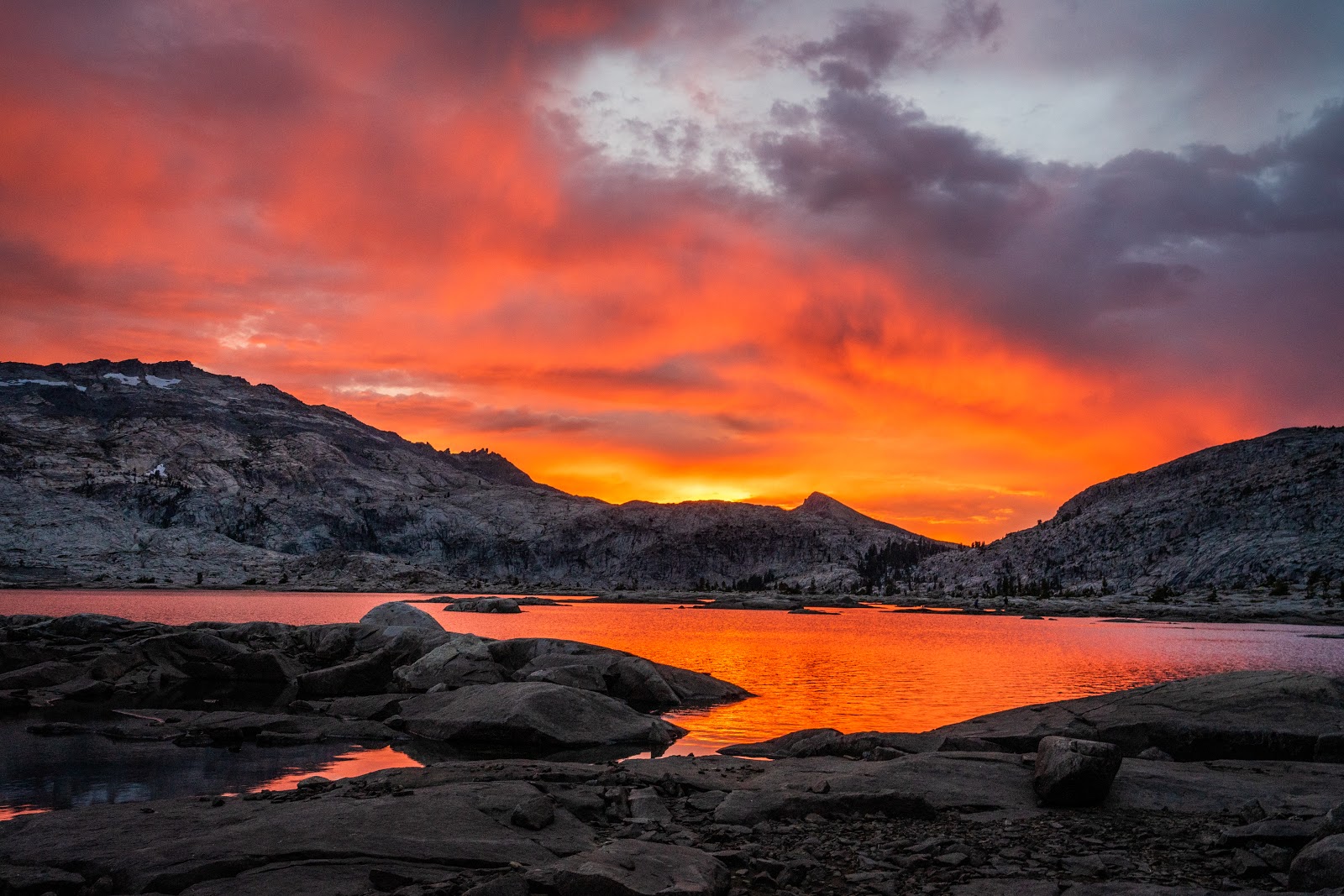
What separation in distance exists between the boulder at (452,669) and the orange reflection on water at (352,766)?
978 cm

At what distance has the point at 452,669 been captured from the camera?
120 ft

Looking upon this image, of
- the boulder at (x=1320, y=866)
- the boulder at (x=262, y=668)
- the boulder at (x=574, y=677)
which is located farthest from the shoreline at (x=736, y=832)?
the boulder at (x=262, y=668)

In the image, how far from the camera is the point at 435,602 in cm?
16525

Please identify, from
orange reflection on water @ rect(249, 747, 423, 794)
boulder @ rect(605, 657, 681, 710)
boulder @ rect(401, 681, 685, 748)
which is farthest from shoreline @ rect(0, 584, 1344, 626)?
orange reflection on water @ rect(249, 747, 423, 794)

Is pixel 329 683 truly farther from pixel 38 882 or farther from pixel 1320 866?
pixel 1320 866

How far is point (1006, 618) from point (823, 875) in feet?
438

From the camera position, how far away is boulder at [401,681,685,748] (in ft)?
86.7

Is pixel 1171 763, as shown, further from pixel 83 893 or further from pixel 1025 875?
pixel 83 893

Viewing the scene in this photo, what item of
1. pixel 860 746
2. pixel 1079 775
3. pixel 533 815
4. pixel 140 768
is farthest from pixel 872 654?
pixel 533 815

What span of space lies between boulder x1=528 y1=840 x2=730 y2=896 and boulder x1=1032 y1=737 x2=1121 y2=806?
6.82 meters

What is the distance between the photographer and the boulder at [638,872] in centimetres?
1000

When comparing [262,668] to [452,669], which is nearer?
[452,669]

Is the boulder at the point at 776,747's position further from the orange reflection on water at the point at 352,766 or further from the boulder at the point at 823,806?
the orange reflection on water at the point at 352,766

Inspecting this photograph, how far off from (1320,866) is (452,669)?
104 feet
